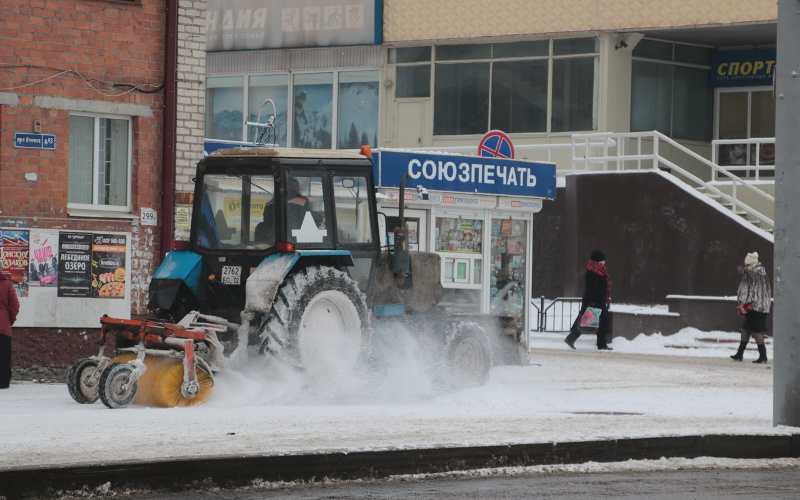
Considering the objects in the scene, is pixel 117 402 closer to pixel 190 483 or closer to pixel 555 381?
pixel 190 483

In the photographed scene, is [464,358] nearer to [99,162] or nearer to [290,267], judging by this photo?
[290,267]

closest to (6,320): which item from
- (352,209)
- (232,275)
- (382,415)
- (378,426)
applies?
(232,275)

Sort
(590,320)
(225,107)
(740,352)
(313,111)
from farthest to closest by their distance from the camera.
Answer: (225,107)
(313,111)
(590,320)
(740,352)

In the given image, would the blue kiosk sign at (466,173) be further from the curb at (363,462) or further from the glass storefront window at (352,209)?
the curb at (363,462)

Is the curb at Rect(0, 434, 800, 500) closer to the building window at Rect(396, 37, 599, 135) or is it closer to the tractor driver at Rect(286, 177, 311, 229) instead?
the tractor driver at Rect(286, 177, 311, 229)

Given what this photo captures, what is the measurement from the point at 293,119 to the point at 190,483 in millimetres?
30454

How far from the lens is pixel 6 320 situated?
15023mm

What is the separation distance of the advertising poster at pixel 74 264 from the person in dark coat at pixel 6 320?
1150 mm

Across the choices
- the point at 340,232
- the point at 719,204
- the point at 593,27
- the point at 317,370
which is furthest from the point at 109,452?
the point at 593,27

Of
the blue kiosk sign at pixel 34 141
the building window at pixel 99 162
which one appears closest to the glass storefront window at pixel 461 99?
the building window at pixel 99 162

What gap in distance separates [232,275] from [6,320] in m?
2.85

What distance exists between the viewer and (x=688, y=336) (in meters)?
24.7

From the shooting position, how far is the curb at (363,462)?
27.0 ft

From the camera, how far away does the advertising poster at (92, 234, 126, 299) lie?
53.8 feet
